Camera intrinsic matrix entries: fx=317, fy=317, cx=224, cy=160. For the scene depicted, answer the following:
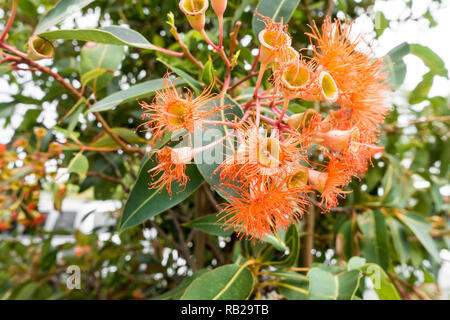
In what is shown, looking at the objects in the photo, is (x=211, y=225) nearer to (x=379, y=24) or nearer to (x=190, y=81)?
(x=190, y=81)

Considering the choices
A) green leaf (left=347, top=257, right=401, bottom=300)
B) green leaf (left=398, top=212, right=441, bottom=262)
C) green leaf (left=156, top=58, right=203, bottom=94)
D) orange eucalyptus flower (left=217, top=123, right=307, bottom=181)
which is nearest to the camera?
orange eucalyptus flower (left=217, top=123, right=307, bottom=181)

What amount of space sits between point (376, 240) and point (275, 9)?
2.51 feet

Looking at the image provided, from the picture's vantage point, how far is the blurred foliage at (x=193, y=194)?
0.75 meters

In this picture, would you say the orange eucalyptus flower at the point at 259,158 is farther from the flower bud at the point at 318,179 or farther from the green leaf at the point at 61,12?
the green leaf at the point at 61,12

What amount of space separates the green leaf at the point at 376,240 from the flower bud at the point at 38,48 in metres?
0.98

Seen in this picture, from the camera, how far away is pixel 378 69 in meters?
0.57

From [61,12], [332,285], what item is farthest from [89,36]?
[332,285]

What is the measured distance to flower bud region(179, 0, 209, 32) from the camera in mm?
507

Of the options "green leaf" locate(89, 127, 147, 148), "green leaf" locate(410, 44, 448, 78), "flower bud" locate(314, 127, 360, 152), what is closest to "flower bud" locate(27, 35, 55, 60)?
"green leaf" locate(89, 127, 147, 148)

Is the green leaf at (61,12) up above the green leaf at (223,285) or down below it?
above

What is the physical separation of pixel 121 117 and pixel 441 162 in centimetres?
130

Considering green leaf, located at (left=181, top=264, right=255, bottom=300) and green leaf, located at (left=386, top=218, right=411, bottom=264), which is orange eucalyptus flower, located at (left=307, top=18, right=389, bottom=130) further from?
green leaf, located at (left=386, top=218, right=411, bottom=264)

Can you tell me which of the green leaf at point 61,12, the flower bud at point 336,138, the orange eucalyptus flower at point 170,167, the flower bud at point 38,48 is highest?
the green leaf at point 61,12

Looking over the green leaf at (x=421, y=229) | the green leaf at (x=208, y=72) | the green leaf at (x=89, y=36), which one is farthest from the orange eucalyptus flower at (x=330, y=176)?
the green leaf at (x=421, y=229)
